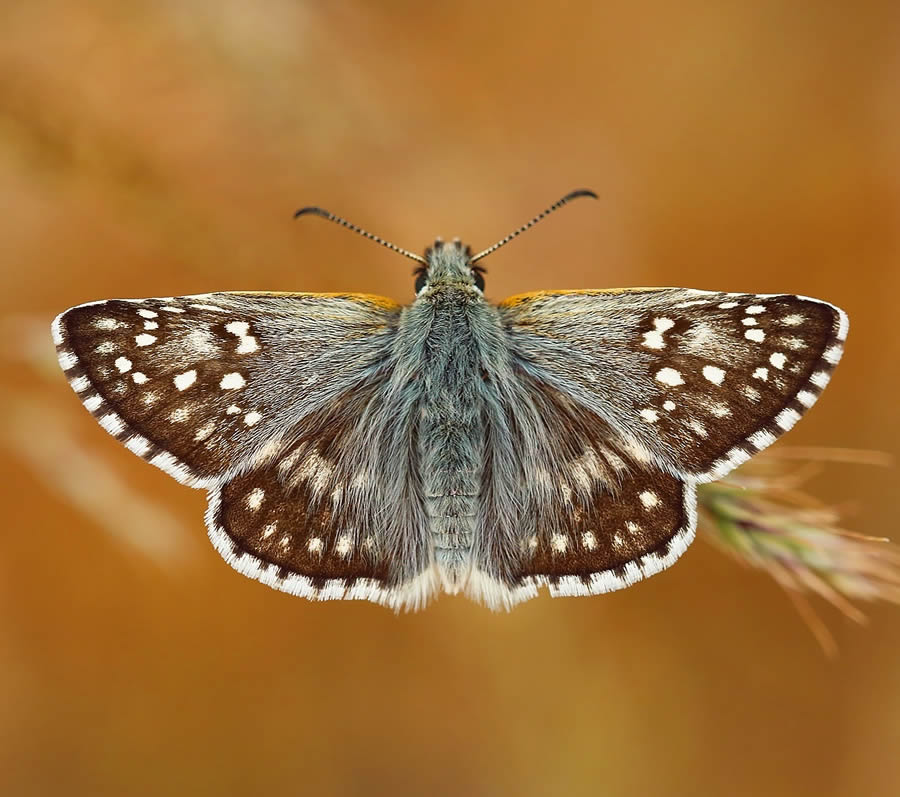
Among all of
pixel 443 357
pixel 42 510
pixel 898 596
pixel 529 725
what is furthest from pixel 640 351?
pixel 42 510

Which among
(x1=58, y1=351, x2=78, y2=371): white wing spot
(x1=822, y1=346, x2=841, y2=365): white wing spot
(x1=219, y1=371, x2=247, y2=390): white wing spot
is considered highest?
(x1=219, y1=371, x2=247, y2=390): white wing spot

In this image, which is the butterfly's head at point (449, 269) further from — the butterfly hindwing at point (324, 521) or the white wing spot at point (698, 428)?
the white wing spot at point (698, 428)

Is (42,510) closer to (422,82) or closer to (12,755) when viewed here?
(12,755)

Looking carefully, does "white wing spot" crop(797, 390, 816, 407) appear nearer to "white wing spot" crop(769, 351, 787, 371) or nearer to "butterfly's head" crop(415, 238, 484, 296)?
"white wing spot" crop(769, 351, 787, 371)

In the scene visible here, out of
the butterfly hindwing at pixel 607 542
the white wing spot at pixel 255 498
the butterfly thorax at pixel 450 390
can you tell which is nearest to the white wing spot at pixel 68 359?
the white wing spot at pixel 255 498

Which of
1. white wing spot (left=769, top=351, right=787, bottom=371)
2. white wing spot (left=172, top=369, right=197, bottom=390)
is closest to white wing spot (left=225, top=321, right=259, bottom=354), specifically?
white wing spot (left=172, top=369, right=197, bottom=390)

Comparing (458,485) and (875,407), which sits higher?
(875,407)

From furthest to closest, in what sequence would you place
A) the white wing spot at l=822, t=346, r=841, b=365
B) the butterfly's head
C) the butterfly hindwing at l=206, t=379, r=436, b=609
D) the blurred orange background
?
the blurred orange background
the butterfly's head
the butterfly hindwing at l=206, t=379, r=436, b=609
the white wing spot at l=822, t=346, r=841, b=365
